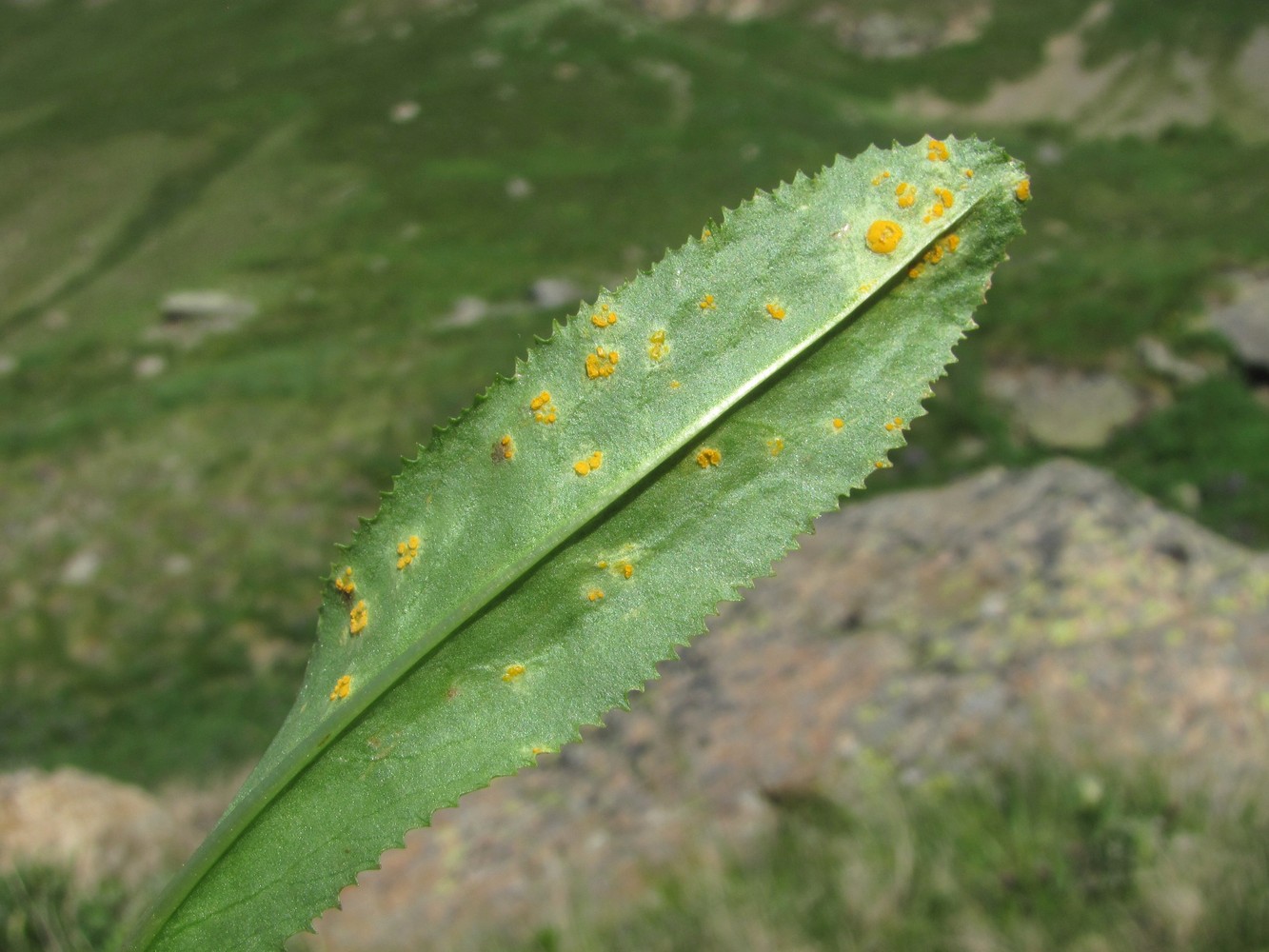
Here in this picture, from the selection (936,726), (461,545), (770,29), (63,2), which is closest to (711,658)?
(936,726)

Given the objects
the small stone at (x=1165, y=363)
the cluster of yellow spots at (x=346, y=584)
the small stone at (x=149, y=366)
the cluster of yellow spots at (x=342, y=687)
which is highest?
the cluster of yellow spots at (x=346, y=584)

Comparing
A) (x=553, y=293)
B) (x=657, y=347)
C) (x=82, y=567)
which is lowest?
(x=553, y=293)

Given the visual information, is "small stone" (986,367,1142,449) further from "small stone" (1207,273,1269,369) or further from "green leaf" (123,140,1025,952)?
"green leaf" (123,140,1025,952)

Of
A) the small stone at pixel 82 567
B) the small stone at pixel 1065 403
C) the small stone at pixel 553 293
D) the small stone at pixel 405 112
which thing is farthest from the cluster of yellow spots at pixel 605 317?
the small stone at pixel 405 112

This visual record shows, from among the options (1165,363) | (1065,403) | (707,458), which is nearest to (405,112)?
(1065,403)

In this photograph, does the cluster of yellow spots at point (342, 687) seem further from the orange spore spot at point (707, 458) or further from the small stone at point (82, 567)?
the small stone at point (82, 567)

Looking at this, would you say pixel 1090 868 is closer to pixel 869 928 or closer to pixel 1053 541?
pixel 869 928

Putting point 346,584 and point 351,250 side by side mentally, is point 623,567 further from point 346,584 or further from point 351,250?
point 351,250
